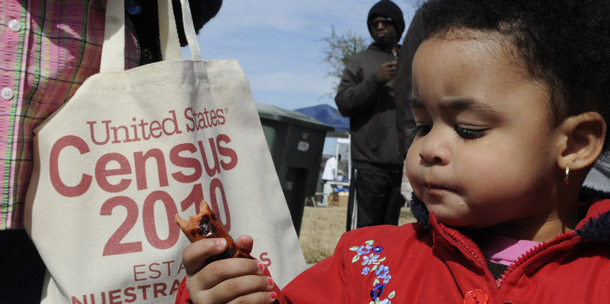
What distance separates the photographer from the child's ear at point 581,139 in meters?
1.45

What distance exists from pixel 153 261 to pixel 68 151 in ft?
1.20

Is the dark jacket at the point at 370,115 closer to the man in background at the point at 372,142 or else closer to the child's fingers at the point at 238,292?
the man in background at the point at 372,142

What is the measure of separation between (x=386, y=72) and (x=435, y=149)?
306 cm

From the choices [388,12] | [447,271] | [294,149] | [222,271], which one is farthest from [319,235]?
[222,271]

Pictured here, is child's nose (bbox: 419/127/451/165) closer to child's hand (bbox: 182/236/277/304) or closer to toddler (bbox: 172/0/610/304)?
toddler (bbox: 172/0/610/304)

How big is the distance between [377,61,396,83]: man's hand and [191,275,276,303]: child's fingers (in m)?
3.12

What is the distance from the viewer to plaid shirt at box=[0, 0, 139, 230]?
1705 millimetres

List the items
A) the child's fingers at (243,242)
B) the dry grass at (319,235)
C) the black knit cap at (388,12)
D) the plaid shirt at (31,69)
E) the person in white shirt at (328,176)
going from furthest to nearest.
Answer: the person in white shirt at (328,176)
the dry grass at (319,235)
the black knit cap at (388,12)
the plaid shirt at (31,69)
the child's fingers at (243,242)

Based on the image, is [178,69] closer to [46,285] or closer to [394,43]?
[46,285]

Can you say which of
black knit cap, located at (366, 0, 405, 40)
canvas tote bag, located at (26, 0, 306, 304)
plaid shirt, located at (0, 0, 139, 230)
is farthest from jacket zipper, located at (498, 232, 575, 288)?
black knit cap, located at (366, 0, 405, 40)

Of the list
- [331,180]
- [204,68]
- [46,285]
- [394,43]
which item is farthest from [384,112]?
[331,180]

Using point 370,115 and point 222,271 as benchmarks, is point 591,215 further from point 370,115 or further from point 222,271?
point 370,115

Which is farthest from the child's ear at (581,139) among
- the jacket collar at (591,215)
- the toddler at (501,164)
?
the jacket collar at (591,215)

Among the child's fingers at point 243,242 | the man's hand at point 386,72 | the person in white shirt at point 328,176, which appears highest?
the man's hand at point 386,72
